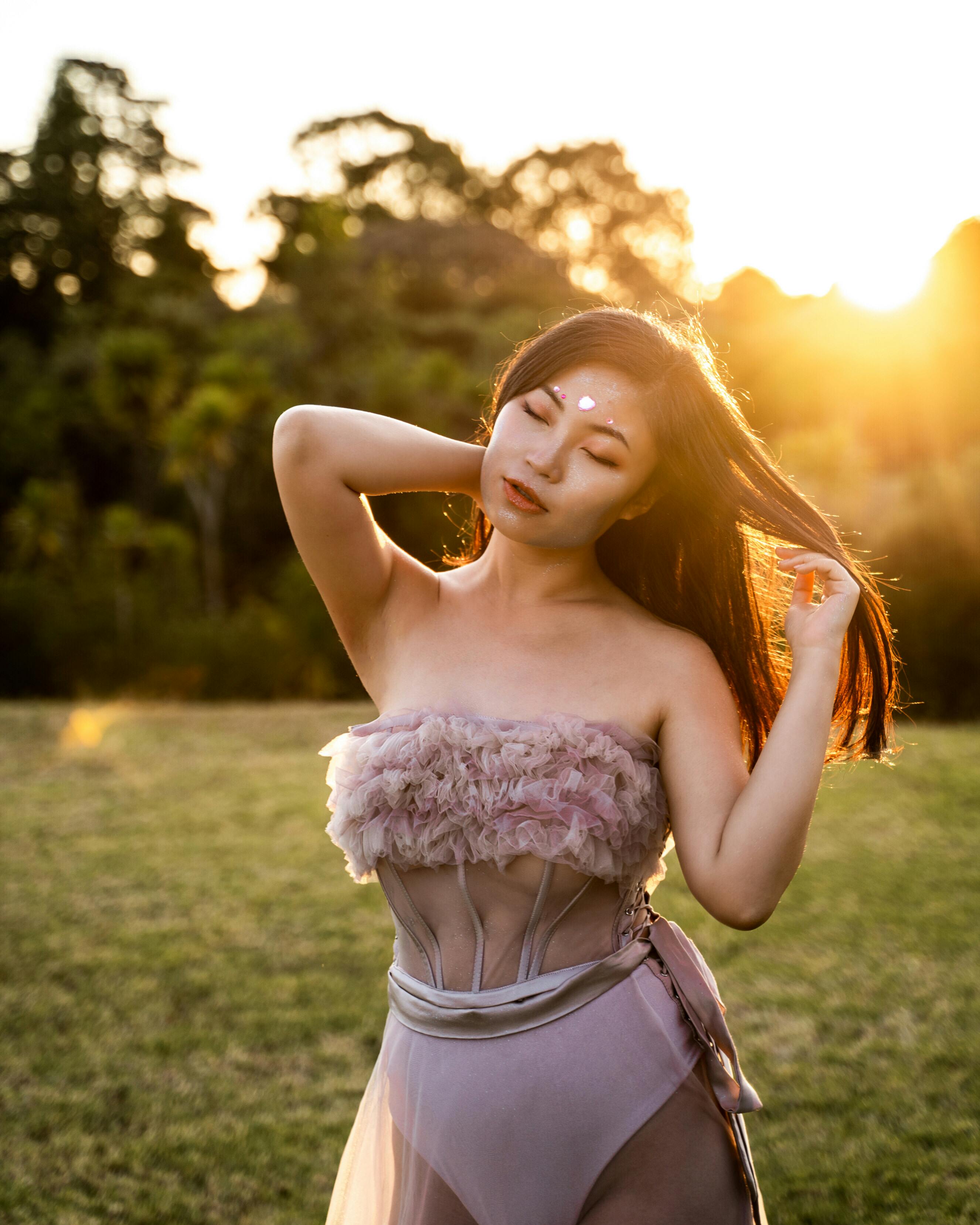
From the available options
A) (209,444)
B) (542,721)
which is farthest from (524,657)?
(209,444)

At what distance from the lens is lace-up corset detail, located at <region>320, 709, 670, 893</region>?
136 cm

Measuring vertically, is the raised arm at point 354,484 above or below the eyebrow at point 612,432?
below

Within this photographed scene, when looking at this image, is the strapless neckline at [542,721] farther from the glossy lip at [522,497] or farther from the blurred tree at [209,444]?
the blurred tree at [209,444]

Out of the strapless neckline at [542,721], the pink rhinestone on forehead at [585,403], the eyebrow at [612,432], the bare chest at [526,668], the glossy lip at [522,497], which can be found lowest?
the strapless neckline at [542,721]

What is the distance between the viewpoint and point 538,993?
1386mm

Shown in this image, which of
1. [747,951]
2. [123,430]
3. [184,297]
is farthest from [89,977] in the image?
[184,297]

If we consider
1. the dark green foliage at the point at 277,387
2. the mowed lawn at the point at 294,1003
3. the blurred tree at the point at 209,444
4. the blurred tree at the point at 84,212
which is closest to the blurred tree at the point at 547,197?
the dark green foliage at the point at 277,387

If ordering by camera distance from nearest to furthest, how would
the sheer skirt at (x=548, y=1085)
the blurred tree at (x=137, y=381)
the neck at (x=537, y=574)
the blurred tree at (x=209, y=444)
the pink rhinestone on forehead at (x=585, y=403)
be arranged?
the sheer skirt at (x=548, y=1085) → the pink rhinestone on forehead at (x=585, y=403) → the neck at (x=537, y=574) → the blurred tree at (x=209, y=444) → the blurred tree at (x=137, y=381)

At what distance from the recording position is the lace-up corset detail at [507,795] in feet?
4.48

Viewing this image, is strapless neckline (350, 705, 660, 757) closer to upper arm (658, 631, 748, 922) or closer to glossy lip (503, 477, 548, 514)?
upper arm (658, 631, 748, 922)

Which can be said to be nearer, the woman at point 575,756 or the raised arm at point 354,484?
the woman at point 575,756

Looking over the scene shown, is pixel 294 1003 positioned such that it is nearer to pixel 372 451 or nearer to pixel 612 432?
pixel 372 451

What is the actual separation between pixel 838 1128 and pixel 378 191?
109 ft

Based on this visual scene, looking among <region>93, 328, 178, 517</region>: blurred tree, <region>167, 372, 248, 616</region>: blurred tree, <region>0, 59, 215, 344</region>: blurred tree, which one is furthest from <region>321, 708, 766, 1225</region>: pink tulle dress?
<region>0, 59, 215, 344</region>: blurred tree
